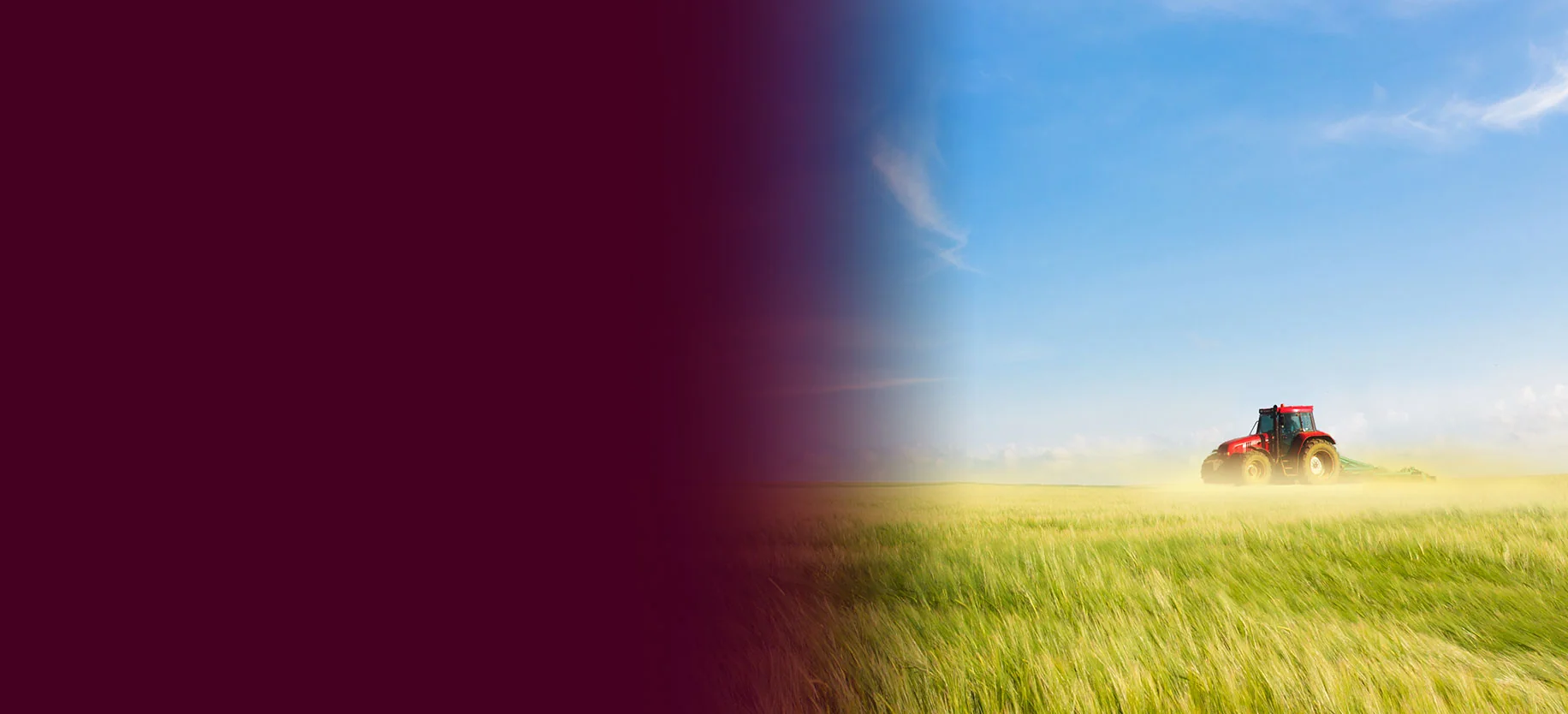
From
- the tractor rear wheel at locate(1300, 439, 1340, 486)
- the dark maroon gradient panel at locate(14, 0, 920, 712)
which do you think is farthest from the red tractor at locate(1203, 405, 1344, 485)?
the dark maroon gradient panel at locate(14, 0, 920, 712)

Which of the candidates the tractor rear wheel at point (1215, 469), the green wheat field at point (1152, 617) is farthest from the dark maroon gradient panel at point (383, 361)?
the tractor rear wheel at point (1215, 469)

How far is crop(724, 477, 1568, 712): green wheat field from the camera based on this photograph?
80.3 inches

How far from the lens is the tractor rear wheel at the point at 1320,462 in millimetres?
14383

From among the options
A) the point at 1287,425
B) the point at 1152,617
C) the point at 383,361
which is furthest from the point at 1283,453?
the point at 383,361

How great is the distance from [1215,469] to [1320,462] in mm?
1905

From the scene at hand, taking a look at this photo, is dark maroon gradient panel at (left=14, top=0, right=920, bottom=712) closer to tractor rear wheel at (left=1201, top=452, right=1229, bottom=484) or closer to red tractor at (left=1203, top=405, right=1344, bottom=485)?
red tractor at (left=1203, top=405, right=1344, bottom=485)

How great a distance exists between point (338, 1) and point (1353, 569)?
552 cm

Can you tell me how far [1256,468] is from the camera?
1512 centimetres

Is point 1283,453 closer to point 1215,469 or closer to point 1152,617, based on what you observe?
point 1215,469

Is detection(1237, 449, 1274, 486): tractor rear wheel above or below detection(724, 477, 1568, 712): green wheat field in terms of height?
above

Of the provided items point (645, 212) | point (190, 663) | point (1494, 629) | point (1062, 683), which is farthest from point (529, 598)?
point (1494, 629)

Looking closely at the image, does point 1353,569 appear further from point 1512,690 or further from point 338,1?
point 338,1

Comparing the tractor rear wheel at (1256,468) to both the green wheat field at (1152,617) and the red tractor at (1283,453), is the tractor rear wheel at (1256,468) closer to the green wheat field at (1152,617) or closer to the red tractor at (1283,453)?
the red tractor at (1283,453)

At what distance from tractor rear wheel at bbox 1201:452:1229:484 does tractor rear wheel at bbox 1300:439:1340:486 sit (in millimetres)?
1499
